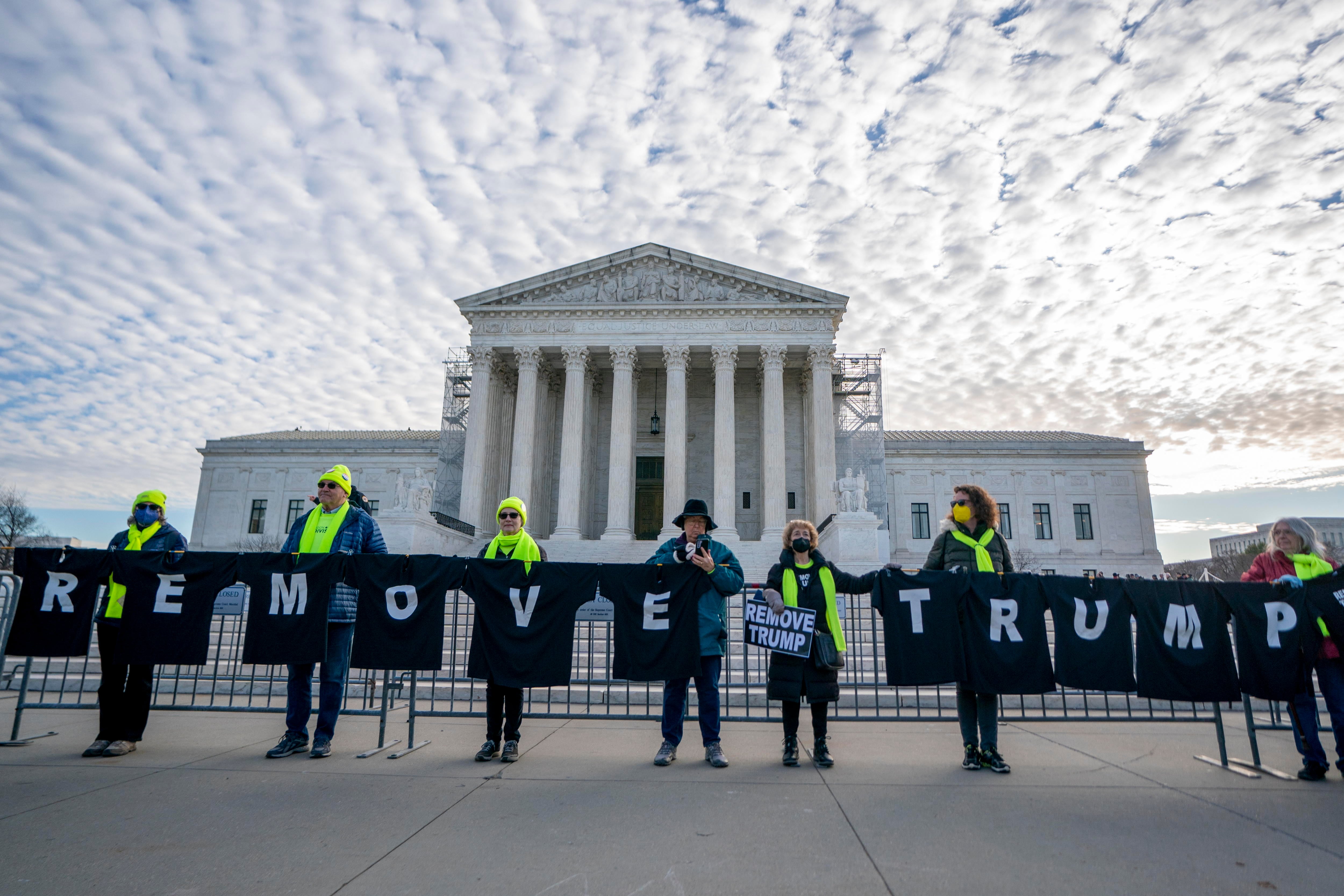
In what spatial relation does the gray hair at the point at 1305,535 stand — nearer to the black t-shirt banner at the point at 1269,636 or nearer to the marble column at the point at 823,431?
the black t-shirt banner at the point at 1269,636

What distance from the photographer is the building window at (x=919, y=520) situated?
155ft

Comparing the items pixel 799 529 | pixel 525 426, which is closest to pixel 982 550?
pixel 799 529

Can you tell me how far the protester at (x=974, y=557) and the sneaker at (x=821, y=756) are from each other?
1.18m

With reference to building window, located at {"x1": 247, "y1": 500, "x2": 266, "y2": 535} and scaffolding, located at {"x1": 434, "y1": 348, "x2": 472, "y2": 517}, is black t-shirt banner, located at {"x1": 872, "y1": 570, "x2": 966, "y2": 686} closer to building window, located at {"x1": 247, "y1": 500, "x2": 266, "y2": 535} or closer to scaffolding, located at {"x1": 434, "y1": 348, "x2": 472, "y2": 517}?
scaffolding, located at {"x1": 434, "y1": 348, "x2": 472, "y2": 517}

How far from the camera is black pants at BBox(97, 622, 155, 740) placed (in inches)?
256

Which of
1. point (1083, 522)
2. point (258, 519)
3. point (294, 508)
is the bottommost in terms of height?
point (258, 519)

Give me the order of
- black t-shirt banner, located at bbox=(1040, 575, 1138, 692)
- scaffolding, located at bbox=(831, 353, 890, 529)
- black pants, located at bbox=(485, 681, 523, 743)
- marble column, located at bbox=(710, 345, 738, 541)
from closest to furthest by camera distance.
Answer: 1. black pants, located at bbox=(485, 681, 523, 743)
2. black t-shirt banner, located at bbox=(1040, 575, 1138, 692)
3. marble column, located at bbox=(710, 345, 738, 541)
4. scaffolding, located at bbox=(831, 353, 890, 529)

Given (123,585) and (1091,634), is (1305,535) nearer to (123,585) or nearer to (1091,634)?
(1091,634)

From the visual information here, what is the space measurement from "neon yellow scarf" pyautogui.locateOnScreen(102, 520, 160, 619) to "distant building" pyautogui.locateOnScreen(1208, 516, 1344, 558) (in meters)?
88.2

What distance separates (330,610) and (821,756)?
4792 mm

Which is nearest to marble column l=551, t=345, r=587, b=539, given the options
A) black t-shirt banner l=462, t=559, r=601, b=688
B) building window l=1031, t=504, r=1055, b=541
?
black t-shirt banner l=462, t=559, r=601, b=688

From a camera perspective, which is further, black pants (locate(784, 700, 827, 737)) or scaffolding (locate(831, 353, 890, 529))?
scaffolding (locate(831, 353, 890, 529))

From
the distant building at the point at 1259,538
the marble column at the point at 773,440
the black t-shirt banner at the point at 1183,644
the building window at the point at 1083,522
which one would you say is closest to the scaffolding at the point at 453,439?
the marble column at the point at 773,440

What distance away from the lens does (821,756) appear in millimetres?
6102
